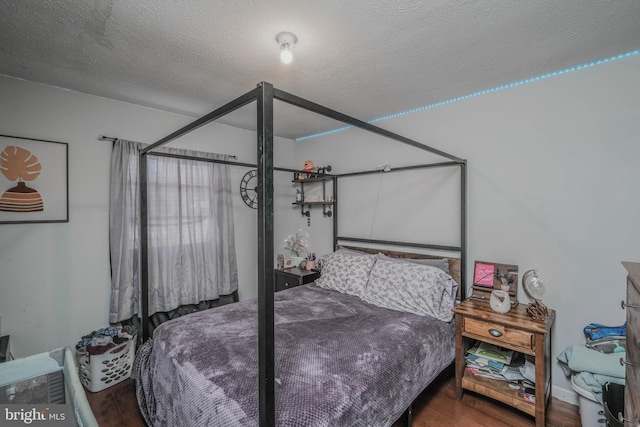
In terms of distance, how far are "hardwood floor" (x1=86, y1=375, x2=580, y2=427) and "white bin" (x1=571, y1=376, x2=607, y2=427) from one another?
0.69 ft

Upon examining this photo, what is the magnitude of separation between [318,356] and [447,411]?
3.73 ft

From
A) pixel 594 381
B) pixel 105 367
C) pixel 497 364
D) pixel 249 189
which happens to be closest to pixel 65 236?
pixel 105 367

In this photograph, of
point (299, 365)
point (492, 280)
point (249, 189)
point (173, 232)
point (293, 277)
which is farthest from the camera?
point (249, 189)

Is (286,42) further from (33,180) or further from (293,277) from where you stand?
(293,277)

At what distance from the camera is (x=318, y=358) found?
1558 millimetres

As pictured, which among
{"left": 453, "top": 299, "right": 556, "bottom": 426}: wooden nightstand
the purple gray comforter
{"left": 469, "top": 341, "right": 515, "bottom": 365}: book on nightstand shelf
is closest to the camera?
the purple gray comforter

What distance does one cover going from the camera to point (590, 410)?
167 cm

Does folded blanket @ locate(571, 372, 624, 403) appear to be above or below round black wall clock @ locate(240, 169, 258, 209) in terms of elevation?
below

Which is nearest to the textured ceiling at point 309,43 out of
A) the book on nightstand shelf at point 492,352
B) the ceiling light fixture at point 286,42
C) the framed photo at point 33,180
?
the ceiling light fixture at point 286,42

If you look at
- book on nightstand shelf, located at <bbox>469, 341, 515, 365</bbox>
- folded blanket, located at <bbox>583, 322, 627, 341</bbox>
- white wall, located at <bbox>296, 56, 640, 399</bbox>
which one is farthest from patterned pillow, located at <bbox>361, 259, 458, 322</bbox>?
folded blanket, located at <bbox>583, 322, 627, 341</bbox>

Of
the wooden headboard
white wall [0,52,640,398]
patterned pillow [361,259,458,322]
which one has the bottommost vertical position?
patterned pillow [361,259,458,322]

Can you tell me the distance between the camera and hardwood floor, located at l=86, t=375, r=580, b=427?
73.6 inches

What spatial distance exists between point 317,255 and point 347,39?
106 inches

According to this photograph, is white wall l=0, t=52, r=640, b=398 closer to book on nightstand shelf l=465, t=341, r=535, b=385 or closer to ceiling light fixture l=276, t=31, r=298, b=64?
book on nightstand shelf l=465, t=341, r=535, b=385
